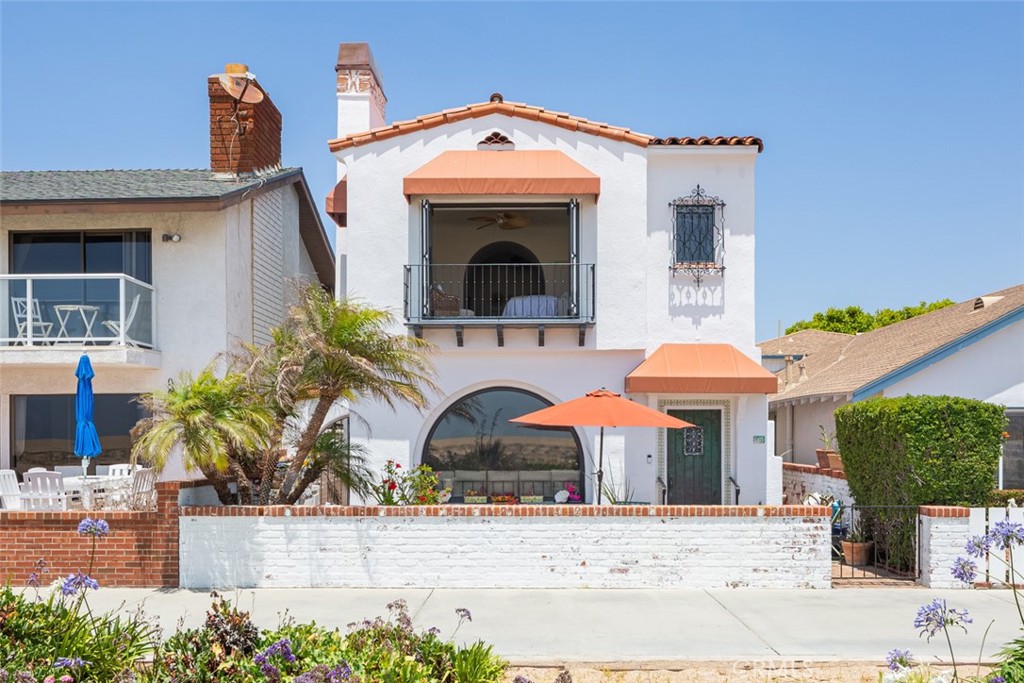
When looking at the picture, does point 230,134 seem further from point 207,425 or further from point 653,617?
point 653,617

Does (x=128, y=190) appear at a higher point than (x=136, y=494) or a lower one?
higher

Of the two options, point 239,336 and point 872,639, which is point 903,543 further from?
point 239,336

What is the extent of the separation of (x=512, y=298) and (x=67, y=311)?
8.10 metres

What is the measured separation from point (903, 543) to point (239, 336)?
1262cm

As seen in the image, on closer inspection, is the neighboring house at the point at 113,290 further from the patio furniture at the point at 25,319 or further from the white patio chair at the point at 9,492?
the white patio chair at the point at 9,492

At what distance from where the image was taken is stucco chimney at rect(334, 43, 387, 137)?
1809 cm

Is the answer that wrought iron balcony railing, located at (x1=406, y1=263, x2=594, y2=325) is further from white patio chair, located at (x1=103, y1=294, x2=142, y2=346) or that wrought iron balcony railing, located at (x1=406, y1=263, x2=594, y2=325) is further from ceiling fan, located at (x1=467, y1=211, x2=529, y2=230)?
white patio chair, located at (x1=103, y1=294, x2=142, y2=346)

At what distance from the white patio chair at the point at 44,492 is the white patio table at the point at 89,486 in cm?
24

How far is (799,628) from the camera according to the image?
31.1 feet

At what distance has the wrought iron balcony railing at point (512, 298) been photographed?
51.2ft

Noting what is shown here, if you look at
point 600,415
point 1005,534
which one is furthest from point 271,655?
point 600,415

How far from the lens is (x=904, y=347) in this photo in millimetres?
18922

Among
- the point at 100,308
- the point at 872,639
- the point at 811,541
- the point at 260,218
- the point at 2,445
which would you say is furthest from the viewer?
the point at 260,218

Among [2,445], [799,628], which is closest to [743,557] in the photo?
[799,628]
